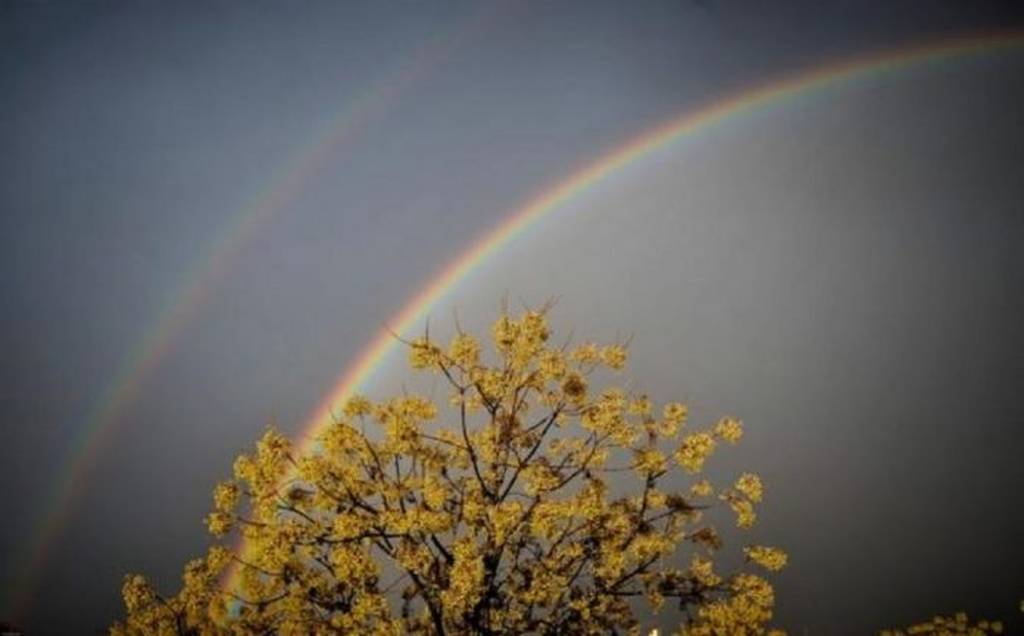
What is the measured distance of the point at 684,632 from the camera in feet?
30.6

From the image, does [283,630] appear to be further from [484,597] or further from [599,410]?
[599,410]

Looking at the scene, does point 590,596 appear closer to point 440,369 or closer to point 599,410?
point 599,410

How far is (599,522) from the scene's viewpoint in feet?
32.1

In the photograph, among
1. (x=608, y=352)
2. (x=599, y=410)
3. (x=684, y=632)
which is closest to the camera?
(x=684, y=632)

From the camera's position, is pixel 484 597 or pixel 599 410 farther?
pixel 599 410

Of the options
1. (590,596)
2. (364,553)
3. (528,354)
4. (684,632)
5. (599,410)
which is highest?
(528,354)

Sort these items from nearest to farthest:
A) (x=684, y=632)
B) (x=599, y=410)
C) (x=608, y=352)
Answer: (x=684, y=632) → (x=599, y=410) → (x=608, y=352)

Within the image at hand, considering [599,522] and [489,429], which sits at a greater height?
[489,429]

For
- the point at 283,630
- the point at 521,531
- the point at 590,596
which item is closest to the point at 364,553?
the point at 283,630

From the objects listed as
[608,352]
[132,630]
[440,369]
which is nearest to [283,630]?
[132,630]

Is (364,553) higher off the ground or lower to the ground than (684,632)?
higher

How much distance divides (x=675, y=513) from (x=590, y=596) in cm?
170

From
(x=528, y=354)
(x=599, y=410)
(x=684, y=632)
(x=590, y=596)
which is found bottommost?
(x=684, y=632)

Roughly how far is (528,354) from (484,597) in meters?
3.35
